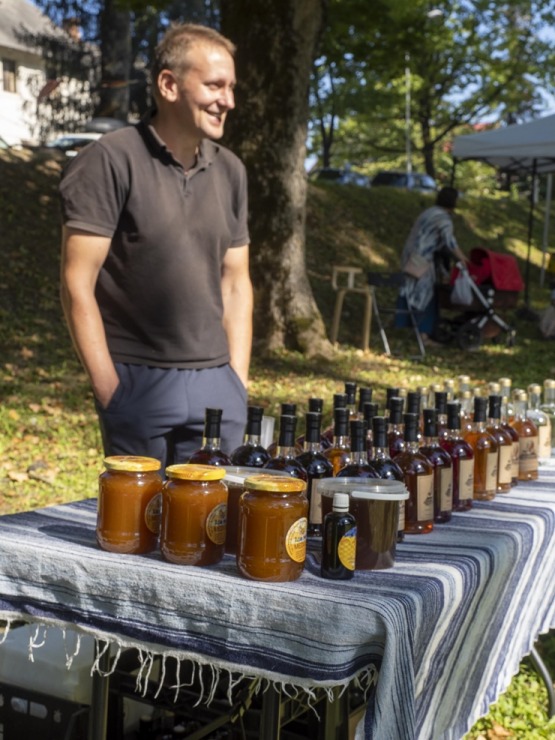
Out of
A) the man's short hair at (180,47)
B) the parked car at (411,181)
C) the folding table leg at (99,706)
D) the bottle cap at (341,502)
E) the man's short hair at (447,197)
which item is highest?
the parked car at (411,181)

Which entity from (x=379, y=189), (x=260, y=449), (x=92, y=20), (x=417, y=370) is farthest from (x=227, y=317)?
(x=92, y=20)

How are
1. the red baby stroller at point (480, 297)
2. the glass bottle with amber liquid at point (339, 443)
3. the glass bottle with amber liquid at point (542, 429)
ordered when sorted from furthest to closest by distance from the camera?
1. the red baby stroller at point (480, 297)
2. the glass bottle with amber liquid at point (542, 429)
3. the glass bottle with amber liquid at point (339, 443)

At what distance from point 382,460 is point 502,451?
0.72 metres

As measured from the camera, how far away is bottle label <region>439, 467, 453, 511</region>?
9.49ft

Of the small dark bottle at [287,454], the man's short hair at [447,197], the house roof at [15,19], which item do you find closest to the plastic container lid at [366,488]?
the small dark bottle at [287,454]

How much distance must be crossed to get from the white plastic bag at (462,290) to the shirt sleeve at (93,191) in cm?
972

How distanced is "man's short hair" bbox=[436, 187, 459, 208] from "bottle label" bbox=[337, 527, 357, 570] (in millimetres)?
10488

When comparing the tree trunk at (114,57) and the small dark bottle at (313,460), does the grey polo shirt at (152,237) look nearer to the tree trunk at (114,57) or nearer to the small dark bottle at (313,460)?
the small dark bottle at (313,460)

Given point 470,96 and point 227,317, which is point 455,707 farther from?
point 470,96

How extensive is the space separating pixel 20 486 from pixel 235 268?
12.0 feet

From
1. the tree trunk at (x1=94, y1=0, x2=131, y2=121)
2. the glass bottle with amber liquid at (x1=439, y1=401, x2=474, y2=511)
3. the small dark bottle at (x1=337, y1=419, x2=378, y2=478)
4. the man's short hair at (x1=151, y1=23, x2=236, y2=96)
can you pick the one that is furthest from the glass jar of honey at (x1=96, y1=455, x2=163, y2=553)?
the tree trunk at (x1=94, y1=0, x2=131, y2=121)

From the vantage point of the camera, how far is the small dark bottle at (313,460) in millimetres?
2648

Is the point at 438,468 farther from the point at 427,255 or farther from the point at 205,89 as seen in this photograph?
the point at 427,255

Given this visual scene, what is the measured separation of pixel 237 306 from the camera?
12.5 ft
